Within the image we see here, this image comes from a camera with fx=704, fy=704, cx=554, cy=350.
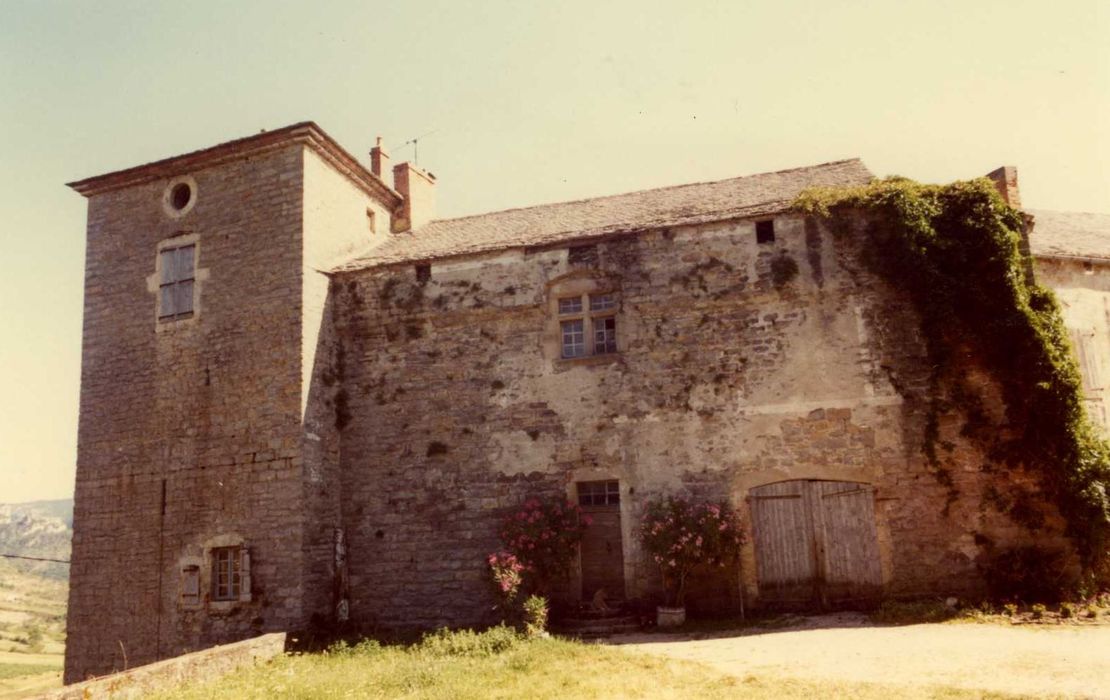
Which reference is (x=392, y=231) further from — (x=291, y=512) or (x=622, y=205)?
(x=291, y=512)

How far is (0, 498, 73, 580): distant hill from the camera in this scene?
92688mm

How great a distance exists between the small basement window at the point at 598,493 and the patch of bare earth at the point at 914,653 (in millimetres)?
2448

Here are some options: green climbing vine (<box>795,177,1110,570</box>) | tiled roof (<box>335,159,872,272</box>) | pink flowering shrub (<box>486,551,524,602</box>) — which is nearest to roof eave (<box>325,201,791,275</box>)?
tiled roof (<box>335,159,872,272</box>)

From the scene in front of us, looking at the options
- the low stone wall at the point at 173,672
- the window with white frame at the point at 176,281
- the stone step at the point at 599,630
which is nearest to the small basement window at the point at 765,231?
the stone step at the point at 599,630

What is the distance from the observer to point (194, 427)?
12922 millimetres

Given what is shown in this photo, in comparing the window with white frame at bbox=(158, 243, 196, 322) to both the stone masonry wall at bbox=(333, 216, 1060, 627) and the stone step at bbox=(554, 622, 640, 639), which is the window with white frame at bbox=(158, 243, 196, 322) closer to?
the stone masonry wall at bbox=(333, 216, 1060, 627)

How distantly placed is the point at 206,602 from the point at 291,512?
2.23 metres

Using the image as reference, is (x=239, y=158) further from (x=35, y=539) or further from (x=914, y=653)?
(x=35, y=539)

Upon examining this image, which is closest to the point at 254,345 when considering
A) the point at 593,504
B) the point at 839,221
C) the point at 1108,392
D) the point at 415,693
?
the point at 593,504

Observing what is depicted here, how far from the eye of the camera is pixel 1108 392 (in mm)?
13258

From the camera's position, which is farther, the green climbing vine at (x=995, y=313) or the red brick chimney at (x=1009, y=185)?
the red brick chimney at (x=1009, y=185)

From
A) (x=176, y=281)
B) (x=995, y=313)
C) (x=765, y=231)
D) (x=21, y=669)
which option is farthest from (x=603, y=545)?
(x=21, y=669)

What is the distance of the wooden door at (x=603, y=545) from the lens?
11828 millimetres

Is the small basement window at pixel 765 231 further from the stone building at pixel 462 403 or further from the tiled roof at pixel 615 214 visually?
the tiled roof at pixel 615 214
